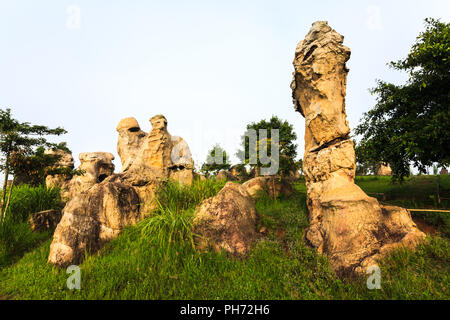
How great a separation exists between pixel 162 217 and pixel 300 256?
3715 mm

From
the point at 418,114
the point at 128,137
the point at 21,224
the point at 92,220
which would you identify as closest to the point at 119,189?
the point at 92,220

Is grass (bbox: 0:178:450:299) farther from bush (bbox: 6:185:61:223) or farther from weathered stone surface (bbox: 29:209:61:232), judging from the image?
bush (bbox: 6:185:61:223)

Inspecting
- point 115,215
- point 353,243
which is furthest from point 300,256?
point 115,215

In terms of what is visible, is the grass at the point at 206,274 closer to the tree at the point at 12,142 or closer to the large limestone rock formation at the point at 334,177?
the large limestone rock formation at the point at 334,177

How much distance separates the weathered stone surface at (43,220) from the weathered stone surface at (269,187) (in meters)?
9.48

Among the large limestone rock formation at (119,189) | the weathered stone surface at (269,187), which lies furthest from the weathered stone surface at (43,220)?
the weathered stone surface at (269,187)

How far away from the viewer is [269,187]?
12.6 metres

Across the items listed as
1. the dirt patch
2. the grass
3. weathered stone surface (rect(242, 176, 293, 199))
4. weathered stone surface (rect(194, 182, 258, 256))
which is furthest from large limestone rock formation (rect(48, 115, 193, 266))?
the dirt patch

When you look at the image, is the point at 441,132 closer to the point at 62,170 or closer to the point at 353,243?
the point at 353,243

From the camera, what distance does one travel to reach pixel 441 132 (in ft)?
23.2

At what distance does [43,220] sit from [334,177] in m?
10.9

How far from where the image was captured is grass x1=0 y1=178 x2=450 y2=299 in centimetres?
333

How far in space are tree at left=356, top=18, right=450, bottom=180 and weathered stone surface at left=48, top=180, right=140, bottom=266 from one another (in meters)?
11.2
